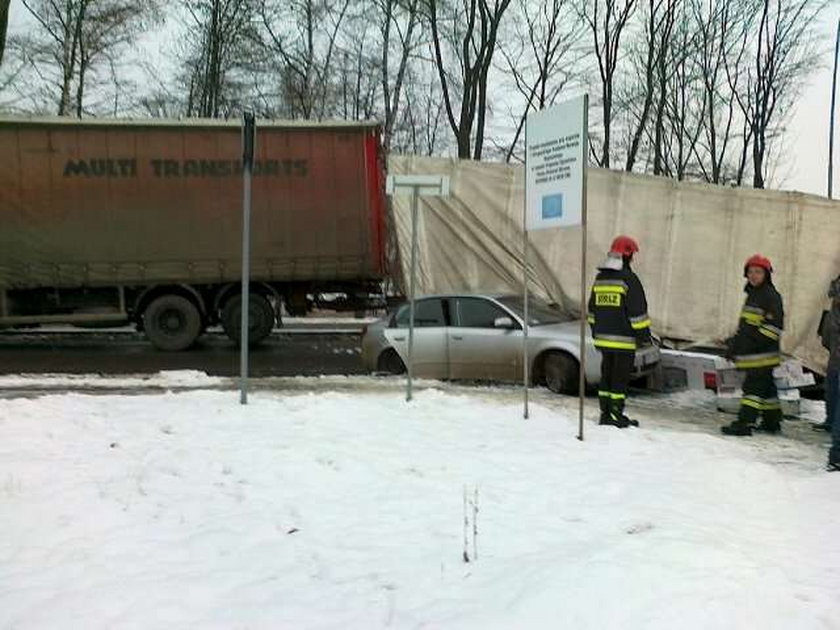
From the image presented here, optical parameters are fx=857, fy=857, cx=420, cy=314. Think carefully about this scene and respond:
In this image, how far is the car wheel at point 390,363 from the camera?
11.1 meters

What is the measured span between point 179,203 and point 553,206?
8492mm

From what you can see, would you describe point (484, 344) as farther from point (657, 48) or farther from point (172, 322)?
point (657, 48)

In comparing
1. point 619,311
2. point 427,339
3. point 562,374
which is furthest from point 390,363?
point 619,311

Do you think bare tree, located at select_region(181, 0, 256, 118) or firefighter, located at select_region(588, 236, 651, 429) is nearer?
firefighter, located at select_region(588, 236, 651, 429)

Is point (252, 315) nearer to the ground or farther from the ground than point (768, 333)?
nearer to the ground

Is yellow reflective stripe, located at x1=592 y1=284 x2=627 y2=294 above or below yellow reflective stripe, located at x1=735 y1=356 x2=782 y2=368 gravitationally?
above

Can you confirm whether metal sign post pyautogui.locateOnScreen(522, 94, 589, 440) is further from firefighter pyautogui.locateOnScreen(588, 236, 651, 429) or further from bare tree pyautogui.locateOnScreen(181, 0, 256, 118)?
bare tree pyautogui.locateOnScreen(181, 0, 256, 118)

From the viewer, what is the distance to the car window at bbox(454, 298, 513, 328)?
10562mm

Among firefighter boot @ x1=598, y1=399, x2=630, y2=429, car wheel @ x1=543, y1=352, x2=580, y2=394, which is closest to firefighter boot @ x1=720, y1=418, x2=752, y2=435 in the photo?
firefighter boot @ x1=598, y1=399, x2=630, y2=429

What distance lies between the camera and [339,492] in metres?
5.42

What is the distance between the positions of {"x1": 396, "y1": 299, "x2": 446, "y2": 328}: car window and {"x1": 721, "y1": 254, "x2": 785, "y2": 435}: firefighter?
388 cm

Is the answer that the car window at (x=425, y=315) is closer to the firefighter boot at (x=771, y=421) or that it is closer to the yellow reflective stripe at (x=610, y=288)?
the yellow reflective stripe at (x=610, y=288)

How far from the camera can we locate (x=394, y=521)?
489 cm

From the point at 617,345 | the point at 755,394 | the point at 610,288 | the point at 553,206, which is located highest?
the point at 553,206
